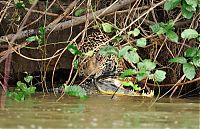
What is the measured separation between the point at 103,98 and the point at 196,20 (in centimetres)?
85

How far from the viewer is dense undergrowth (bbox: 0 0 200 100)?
3.55 metres

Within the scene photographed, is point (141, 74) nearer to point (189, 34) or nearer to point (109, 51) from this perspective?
point (109, 51)

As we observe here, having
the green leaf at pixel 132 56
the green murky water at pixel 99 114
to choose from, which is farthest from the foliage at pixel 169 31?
the green murky water at pixel 99 114

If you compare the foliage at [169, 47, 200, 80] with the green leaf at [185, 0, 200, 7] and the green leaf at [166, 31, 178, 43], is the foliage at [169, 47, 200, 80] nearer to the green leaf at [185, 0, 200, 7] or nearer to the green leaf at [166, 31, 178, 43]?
the green leaf at [166, 31, 178, 43]

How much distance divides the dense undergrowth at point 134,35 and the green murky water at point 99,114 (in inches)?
5.1

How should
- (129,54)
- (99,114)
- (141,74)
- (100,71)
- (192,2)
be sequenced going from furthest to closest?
(100,71) < (192,2) < (129,54) < (141,74) < (99,114)

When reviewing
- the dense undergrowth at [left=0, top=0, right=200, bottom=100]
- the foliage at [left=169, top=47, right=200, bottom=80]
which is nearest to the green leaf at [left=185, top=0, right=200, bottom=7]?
the dense undergrowth at [left=0, top=0, right=200, bottom=100]

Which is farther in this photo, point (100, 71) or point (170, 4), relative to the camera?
point (100, 71)

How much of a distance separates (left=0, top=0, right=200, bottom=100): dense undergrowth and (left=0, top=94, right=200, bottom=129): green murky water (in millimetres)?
128

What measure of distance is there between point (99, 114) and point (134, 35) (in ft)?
2.43

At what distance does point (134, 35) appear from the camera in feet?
12.0

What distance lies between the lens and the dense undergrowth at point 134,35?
355 cm

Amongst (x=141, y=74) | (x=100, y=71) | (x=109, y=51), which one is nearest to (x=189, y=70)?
(x=141, y=74)

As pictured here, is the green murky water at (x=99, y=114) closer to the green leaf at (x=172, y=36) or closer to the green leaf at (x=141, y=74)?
the green leaf at (x=141, y=74)
